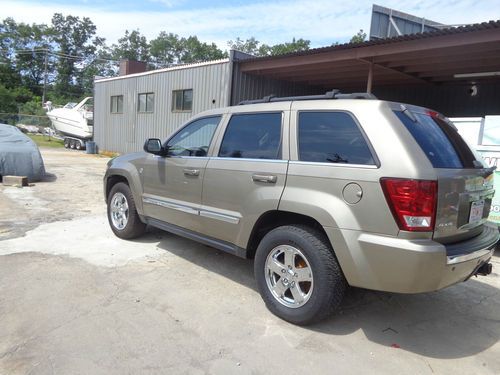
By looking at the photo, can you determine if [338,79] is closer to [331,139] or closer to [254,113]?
[254,113]

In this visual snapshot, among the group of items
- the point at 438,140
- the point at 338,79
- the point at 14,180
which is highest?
the point at 338,79

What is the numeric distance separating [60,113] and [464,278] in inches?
1091

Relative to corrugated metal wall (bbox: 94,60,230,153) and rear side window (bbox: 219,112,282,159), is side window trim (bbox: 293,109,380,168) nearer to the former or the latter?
rear side window (bbox: 219,112,282,159)

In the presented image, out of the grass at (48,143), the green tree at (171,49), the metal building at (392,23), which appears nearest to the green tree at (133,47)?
the green tree at (171,49)

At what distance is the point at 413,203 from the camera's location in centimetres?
280

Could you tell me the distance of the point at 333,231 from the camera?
10.2 feet

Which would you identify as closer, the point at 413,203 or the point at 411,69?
the point at 413,203

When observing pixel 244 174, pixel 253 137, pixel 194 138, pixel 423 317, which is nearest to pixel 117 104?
pixel 194 138

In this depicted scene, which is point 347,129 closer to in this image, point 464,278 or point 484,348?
point 464,278

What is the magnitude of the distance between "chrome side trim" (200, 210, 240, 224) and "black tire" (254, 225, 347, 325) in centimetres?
46

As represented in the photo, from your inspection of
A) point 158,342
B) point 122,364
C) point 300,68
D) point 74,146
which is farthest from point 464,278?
point 74,146

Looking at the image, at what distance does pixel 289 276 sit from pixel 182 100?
14.3 m

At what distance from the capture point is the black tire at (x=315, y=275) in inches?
125

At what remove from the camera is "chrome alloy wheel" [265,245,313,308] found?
3.39 m
